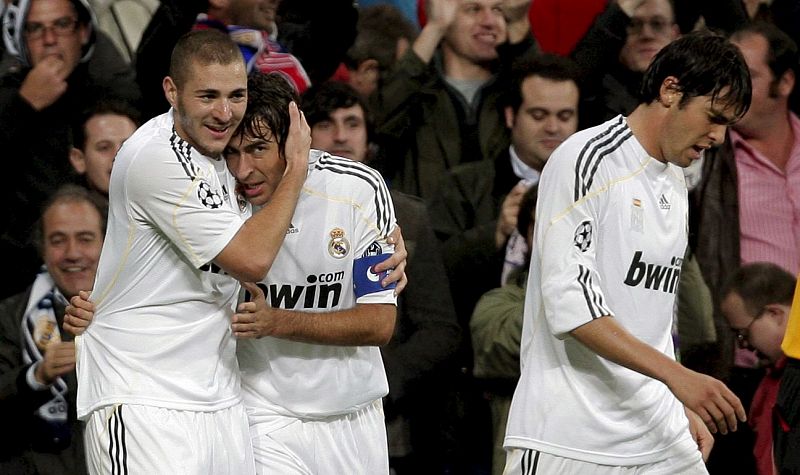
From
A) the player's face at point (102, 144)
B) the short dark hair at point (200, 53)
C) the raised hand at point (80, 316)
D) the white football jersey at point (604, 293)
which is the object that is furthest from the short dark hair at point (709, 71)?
the player's face at point (102, 144)

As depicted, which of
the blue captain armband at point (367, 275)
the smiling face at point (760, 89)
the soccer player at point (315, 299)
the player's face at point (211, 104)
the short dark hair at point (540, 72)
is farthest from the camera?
the smiling face at point (760, 89)

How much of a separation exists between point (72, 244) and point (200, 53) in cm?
192

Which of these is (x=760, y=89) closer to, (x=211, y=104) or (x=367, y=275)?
(x=367, y=275)

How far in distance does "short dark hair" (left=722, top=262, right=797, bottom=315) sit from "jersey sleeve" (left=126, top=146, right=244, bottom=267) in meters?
2.79

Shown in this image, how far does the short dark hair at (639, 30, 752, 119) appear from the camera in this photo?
15.9 feet

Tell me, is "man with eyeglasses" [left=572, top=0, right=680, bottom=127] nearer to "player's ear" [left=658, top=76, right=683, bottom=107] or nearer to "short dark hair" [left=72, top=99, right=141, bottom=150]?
"short dark hair" [left=72, top=99, right=141, bottom=150]

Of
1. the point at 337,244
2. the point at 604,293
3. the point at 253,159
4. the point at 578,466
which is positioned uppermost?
the point at 253,159

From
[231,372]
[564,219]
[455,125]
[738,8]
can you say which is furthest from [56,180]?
[738,8]

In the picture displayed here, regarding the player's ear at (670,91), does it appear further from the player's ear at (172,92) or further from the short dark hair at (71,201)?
the short dark hair at (71,201)

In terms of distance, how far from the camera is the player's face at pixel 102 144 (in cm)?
695

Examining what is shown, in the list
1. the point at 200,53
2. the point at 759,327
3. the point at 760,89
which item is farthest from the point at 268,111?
the point at 760,89

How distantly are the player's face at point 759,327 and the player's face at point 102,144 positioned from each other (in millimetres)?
2937

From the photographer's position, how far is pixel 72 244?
6.43 m

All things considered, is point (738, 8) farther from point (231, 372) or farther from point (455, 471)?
point (231, 372)
